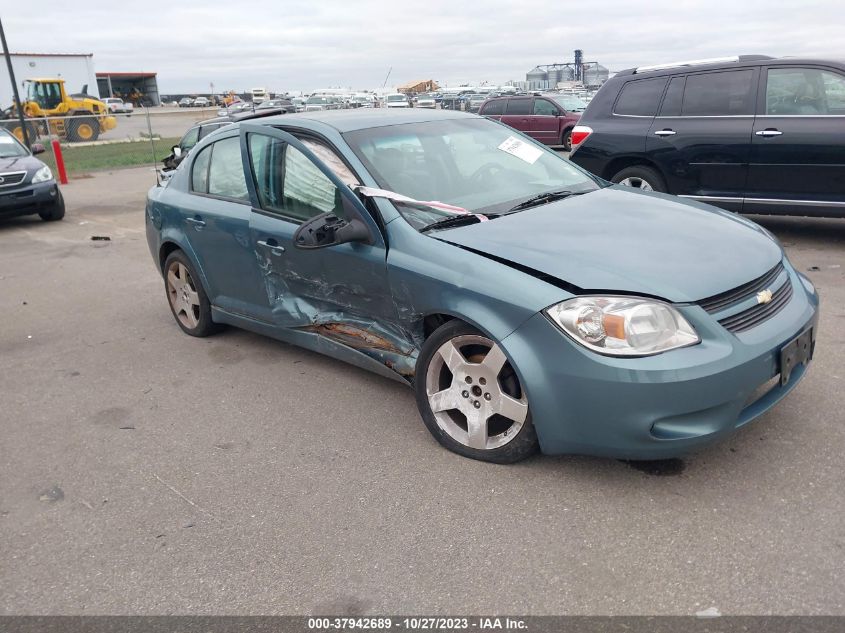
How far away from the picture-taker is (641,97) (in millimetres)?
8062

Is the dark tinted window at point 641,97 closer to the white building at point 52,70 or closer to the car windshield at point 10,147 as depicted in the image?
the car windshield at point 10,147

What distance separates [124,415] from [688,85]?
6433 millimetres

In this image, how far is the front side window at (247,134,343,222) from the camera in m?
4.05

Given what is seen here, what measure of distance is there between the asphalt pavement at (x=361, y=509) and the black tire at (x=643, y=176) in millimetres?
3330

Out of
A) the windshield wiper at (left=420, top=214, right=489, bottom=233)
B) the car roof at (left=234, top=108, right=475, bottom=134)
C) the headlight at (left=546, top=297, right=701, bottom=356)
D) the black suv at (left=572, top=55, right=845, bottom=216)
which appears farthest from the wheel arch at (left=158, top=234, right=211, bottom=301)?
the black suv at (left=572, top=55, right=845, bottom=216)

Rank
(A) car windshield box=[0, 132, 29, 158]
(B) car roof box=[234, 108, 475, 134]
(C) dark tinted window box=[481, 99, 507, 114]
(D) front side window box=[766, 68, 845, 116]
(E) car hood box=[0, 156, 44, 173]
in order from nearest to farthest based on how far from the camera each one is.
A: (B) car roof box=[234, 108, 475, 134] → (D) front side window box=[766, 68, 845, 116] → (E) car hood box=[0, 156, 44, 173] → (A) car windshield box=[0, 132, 29, 158] → (C) dark tinted window box=[481, 99, 507, 114]

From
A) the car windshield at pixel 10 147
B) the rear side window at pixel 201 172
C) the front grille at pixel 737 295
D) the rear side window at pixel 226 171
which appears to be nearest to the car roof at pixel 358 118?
the rear side window at pixel 226 171

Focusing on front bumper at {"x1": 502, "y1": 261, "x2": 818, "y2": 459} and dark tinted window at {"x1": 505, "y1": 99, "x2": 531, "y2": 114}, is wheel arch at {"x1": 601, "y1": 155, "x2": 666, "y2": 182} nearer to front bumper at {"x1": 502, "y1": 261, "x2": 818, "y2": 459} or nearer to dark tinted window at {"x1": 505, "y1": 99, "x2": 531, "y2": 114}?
front bumper at {"x1": 502, "y1": 261, "x2": 818, "y2": 459}

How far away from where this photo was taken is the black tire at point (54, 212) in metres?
11.7

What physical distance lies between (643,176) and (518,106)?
14.2m

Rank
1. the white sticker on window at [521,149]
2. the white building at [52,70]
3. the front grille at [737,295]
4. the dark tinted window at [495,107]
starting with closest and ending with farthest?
the front grille at [737,295] → the white sticker on window at [521,149] → the dark tinted window at [495,107] → the white building at [52,70]

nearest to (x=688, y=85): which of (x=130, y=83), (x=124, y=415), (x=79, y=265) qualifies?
(x=124, y=415)

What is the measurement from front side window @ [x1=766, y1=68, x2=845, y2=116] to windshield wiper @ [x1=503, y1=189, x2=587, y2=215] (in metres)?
4.00

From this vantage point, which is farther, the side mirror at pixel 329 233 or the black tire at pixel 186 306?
the black tire at pixel 186 306
